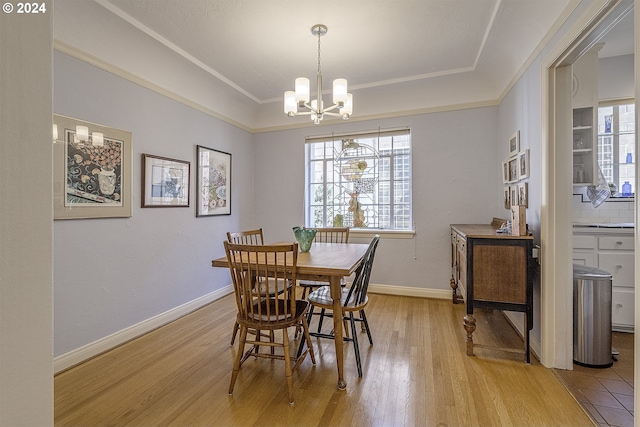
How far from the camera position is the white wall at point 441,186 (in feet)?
11.6

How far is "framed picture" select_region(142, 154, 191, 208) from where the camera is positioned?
9.13 feet

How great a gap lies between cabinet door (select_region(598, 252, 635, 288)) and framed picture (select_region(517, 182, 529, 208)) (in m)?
0.94

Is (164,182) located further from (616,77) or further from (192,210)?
(616,77)

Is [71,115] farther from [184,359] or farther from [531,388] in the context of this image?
[531,388]

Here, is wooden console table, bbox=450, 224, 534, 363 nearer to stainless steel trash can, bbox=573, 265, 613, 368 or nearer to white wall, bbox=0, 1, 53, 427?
stainless steel trash can, bbox=573, 265, 613, 368

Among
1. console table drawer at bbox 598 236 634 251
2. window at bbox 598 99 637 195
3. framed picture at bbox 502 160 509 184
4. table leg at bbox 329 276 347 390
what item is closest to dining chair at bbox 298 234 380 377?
table leg at bbox 329 276 347 390

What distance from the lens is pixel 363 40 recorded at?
2.70 metres

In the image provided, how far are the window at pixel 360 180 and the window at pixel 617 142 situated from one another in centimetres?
201

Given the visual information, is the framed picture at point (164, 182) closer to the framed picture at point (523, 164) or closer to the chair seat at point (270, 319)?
the chair seat at point (270, 319)

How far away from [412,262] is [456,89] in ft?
7.24

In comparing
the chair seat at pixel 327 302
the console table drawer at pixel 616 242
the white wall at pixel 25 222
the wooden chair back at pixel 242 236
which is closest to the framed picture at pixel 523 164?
the console table drawer at pixel 616 242

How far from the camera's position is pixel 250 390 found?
1.89 metres

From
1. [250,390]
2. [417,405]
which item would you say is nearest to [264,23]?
[250,390]

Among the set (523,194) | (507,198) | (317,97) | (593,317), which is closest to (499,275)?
(593,317)
